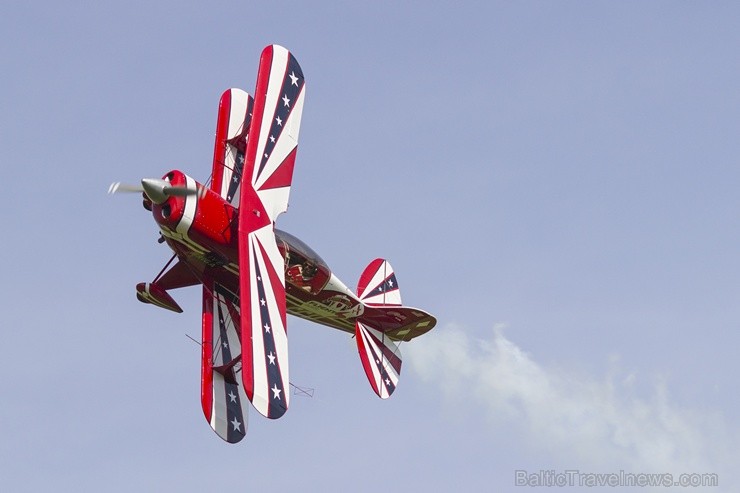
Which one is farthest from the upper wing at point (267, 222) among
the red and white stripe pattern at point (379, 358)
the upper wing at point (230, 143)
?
the red and white stripe pattern at point (379, 358)

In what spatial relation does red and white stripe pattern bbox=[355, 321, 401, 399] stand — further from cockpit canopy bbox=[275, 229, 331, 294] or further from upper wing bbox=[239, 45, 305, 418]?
upper wing bbox=[239, 45, 305, 418]

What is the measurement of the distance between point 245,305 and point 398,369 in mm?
7663

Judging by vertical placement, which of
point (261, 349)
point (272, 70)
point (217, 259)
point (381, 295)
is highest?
point (272, 70)

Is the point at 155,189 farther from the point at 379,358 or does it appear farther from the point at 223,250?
the point at 379,358

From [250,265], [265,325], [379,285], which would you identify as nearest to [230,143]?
[250,265]

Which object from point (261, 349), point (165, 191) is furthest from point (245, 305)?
point (165, 191)

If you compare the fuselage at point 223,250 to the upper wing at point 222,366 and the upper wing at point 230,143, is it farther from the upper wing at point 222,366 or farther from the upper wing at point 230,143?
the upper wing at point 230,143

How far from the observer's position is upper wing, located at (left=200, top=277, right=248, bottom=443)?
100 feet

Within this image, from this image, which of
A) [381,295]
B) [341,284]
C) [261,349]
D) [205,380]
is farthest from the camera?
[381,295]

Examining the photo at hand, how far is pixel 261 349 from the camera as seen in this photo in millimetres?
28453

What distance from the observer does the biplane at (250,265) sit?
94.0ft

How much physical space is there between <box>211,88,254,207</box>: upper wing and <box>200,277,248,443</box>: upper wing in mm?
2176

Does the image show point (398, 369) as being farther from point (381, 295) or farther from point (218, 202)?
point (218, 202)

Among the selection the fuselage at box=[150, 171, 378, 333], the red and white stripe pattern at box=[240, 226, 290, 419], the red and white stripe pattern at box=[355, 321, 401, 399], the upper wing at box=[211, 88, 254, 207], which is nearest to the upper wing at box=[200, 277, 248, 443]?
the fuselage at box=[150, 171, 378, 333]
